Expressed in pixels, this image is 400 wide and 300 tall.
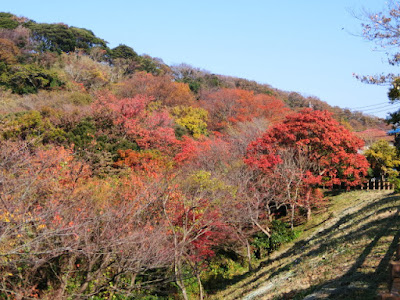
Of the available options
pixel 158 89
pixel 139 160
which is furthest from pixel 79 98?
pixel 139 160

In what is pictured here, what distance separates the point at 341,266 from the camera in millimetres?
7820

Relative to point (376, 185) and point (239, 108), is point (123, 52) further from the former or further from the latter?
point (376, 185)

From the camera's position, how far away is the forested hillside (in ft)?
30.0

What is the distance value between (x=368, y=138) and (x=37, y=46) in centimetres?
3529

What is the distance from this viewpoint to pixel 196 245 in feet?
42.9

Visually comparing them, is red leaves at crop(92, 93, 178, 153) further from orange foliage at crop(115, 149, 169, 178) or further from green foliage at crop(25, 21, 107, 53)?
green foliage at crop(25, 21, 107, 53)

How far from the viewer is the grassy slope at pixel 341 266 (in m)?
6.09

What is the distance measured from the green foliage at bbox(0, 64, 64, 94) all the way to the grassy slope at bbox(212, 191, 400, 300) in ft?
86.2

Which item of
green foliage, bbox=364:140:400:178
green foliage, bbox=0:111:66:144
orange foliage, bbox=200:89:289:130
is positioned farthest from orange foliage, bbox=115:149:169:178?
orange foliage, bbox=200:89:289:130

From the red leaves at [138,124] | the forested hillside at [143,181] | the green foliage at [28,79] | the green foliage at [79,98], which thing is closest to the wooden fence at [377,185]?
the forested hillside at [143,181]

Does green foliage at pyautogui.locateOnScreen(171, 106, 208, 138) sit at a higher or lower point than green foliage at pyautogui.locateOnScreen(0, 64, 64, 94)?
lower

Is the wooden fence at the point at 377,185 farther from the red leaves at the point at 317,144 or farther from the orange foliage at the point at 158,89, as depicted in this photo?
the orange foliage at the point at 158,89

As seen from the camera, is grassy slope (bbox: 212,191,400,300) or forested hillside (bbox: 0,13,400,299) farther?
forested hillside (bbox: 0,13,400,299)

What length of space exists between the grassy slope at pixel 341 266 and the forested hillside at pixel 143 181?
2155mm
